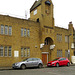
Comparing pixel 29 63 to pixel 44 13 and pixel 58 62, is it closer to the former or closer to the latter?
pixel 58 62

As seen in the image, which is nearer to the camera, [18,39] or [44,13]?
[18,39]

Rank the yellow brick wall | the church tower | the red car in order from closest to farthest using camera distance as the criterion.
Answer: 1. the yellow brick wall
2. the red car
3. the church tower

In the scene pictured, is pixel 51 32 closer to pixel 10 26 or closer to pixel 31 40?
pixel 31 40

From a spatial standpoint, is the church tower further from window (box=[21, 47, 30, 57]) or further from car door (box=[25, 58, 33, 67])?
car door (box=[25, 58, 33, 67])

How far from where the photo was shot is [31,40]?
25562 millimetres

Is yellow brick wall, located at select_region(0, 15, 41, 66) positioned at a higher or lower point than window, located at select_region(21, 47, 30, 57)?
higher

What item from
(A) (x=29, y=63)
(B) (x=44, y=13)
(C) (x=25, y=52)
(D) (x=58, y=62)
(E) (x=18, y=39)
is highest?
(B) (x=44, y=13)

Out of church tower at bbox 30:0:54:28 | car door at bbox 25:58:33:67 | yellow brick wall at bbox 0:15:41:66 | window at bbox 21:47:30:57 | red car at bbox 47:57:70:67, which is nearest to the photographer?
car door at bbox 25:58:33:67

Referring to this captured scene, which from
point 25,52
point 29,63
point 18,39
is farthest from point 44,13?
point 29,63

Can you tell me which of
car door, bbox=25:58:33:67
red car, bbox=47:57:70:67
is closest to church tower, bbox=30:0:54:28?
red car, bbox=47:57:70:67

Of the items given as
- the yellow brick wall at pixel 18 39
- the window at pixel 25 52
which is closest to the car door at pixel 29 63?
the yellow brick wall at pixel 18 39

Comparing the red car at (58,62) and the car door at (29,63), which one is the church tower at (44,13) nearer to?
the red car at (58,62)

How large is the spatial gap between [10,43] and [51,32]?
925 cm

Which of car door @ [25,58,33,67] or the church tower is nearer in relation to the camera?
Answer: car door @ [25,58,33,67]
